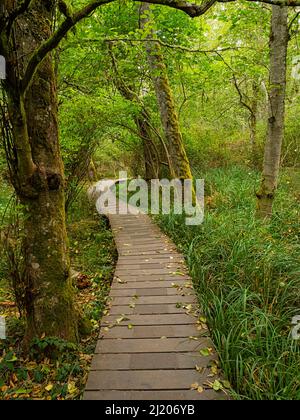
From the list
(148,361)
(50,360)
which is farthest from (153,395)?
(50,360)

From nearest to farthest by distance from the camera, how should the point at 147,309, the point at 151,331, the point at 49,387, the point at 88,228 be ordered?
the point at 49,387 < the point at 151,331 < the point at 147,309 < the point at 88,228

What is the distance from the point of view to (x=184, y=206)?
6.62 meters

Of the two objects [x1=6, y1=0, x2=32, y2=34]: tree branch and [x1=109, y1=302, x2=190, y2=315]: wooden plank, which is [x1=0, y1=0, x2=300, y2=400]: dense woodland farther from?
[x1=109, y1=302, x2=190, y2=315]: wooden plank

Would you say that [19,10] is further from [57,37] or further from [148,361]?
[148,361]

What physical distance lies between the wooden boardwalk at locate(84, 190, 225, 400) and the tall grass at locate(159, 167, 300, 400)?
7.2 inches

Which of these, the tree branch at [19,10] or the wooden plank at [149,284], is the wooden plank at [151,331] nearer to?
the wooden plank at [149,284]

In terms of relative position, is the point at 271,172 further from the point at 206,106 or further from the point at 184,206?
the point at 206,106

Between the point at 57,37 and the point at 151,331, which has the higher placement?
the point at 57,37

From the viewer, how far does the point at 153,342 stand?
282 centimetres

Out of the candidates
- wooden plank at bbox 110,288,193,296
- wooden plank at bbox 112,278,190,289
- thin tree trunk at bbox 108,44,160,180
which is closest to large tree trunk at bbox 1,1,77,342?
wooden plank at bbox 110,288,193,296

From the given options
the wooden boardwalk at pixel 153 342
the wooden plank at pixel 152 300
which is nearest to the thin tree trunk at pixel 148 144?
the wooden boardwalk at pixel 153 342

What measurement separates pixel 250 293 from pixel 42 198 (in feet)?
7.68

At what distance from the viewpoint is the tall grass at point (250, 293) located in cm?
232

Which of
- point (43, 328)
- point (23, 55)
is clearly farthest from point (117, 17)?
point (43, 328)
